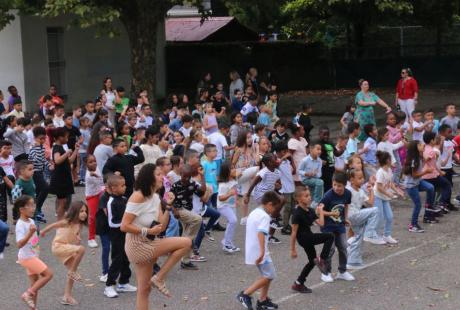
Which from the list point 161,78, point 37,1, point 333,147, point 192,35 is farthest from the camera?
point 192,35

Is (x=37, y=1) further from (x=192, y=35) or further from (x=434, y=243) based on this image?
(x=434, y=243)

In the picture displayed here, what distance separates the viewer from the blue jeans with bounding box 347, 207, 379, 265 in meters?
10.1

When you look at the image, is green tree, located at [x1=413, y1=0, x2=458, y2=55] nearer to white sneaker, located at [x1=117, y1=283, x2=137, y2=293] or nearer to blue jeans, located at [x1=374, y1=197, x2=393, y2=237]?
blue jeans, located at [x1=374, y1=197, x2=393, y2=237]

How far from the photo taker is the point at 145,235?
7.75 meters

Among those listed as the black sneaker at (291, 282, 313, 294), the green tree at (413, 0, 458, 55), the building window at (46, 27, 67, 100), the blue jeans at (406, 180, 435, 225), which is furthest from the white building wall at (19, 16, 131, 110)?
the black sneaker at (291, 282, 313, 294)

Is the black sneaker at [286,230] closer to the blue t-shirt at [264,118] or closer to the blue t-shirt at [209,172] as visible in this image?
the blue t-shirt at [209,172]

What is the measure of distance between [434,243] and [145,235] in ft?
16.9

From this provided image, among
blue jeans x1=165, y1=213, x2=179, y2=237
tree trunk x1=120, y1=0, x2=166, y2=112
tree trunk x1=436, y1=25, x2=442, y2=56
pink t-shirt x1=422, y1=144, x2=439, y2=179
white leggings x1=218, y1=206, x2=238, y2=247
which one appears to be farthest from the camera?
tree trunk x1=436, y1=25, x2=442, y2=56

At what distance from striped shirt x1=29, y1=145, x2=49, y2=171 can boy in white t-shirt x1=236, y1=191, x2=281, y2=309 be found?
17.5 ft

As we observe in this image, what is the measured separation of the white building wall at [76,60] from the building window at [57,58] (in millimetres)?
127

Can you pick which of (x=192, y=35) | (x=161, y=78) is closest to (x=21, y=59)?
(x=161, y=78)

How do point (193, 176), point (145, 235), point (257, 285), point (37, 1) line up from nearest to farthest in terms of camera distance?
1. point (145, 235)
2. point (257, 285)
3. point (193, 176)
4. point (37, 1)

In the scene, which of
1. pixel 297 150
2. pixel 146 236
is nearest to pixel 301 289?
pixel 146 236

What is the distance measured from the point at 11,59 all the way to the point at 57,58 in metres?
1.99
